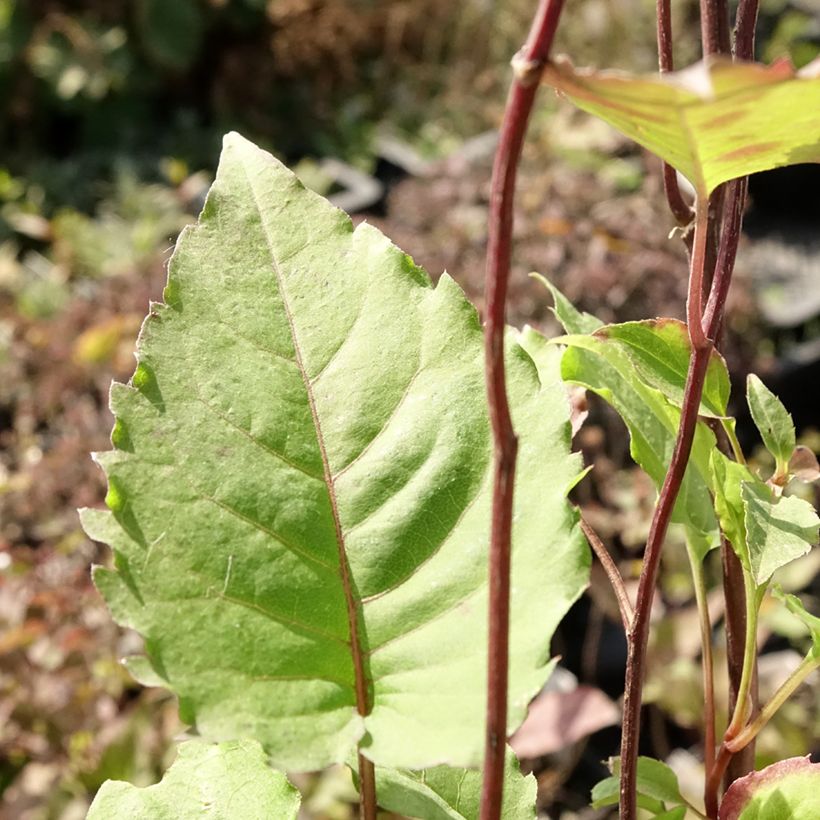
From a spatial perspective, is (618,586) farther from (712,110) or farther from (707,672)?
(712,110)

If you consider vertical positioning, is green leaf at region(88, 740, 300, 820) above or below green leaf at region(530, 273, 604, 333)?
below

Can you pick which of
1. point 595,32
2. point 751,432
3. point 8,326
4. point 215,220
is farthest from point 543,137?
point 215,220

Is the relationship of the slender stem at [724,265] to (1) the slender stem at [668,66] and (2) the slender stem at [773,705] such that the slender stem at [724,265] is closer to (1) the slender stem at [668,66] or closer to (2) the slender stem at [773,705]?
(1) the slender stem at [668,66]

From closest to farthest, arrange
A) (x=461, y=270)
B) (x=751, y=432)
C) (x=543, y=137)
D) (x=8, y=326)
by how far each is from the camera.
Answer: (x=751, y=432)
(x=461, y=270)
(x=8, y=326)
(x=543, y=137)

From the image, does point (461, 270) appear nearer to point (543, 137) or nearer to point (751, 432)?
point (751, 432)

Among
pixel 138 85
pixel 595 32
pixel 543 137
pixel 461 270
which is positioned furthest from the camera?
pixel 138 85

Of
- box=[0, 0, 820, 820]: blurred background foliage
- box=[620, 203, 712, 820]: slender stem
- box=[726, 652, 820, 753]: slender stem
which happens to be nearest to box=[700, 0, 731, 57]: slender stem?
box=[620, 203, 712, 820]: slender stem

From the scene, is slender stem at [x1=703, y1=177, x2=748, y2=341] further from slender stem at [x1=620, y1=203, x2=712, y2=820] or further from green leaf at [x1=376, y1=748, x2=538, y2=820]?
green leaf at [x1=376, y1=748, x2=538, y2=820]
